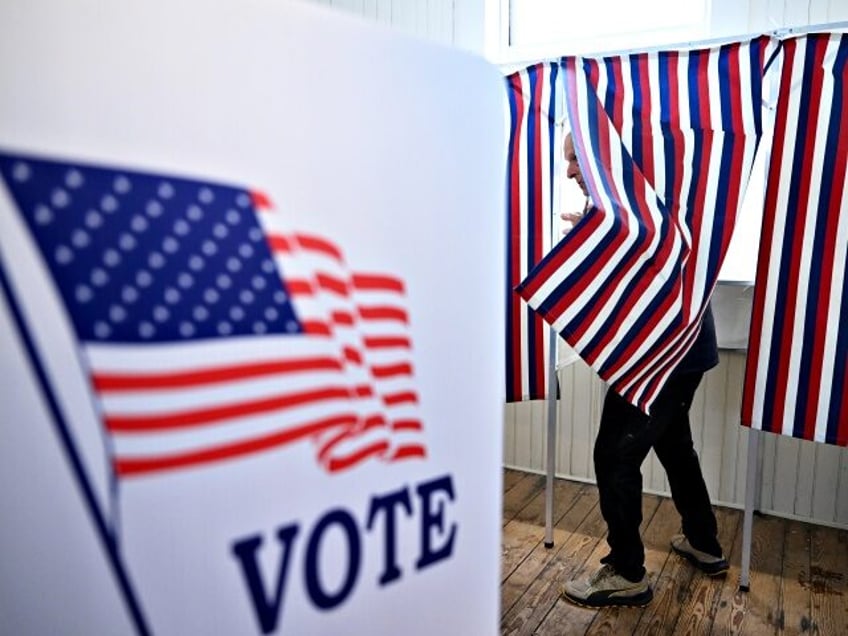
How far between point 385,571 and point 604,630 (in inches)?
59.5

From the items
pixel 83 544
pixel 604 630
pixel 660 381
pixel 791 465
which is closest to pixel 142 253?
pixel 83 544

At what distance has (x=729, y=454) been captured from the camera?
8.67 ft

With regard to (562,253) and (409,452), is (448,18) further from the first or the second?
(409,452)

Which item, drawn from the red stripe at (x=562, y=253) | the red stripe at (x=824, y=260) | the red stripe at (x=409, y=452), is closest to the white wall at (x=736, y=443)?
the red stripe at (x=824, y=260)

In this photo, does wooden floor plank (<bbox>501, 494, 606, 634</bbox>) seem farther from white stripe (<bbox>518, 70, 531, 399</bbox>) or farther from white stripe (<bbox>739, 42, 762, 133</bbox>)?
white stripe (<bbox>739, 42, 762, 133</bbox>)

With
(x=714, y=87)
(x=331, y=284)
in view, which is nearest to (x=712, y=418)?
(x=714, y=87)

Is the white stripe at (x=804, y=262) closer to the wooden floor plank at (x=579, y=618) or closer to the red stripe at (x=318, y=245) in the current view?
the wooden floor plank at (x=579, y=618)

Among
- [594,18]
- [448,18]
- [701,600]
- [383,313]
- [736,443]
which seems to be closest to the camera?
[383,313]

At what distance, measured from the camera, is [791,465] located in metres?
2.55

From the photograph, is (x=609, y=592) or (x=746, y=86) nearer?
(x=746, y=86)

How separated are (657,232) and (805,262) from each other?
1.42 ft

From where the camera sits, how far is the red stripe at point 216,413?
1.36 feet

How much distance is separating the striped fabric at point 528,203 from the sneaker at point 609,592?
0.65 meters

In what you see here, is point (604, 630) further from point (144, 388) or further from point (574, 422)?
point (144, 388)
